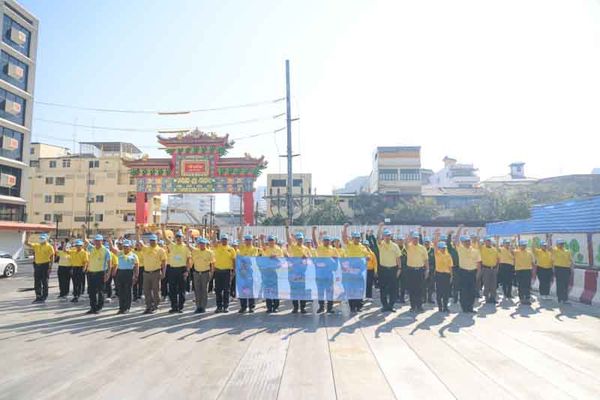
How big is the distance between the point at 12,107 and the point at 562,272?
4198cm

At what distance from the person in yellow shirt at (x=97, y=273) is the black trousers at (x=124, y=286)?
48 centimetres

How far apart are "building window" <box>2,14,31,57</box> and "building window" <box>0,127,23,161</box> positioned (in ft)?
25.1

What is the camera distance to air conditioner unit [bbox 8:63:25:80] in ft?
116

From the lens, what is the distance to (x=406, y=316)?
9023mm

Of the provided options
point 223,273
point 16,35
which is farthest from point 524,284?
point 16,35

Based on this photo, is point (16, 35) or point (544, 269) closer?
point (544, 269)

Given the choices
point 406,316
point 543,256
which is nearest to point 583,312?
point 543,256

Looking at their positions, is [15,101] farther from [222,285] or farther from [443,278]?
[443,278]

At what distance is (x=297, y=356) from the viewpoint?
5.88m

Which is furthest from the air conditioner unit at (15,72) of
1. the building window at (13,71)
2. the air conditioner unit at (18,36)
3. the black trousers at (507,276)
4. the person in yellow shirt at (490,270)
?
the black trousers at (507,276)

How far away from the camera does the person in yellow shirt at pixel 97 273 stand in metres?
9.30

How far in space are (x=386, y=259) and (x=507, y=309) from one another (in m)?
3.43

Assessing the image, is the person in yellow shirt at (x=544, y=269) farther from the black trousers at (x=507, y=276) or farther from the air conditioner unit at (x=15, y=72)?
the air conditioner unit at (x=15, y=72)

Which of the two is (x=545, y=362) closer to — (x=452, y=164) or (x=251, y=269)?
(x=251, y=269)
